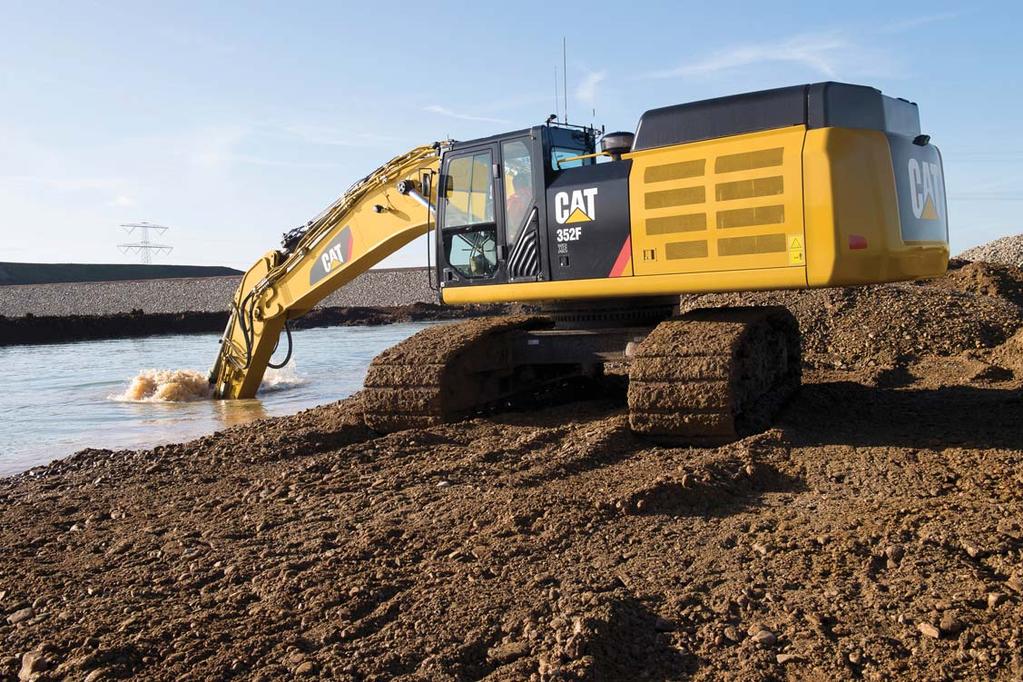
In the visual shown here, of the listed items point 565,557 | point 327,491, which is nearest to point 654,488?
point 565,557

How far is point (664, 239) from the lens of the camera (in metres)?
7.07

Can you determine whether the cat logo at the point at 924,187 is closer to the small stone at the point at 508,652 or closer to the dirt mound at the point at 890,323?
the dirt mound at the point at 890,323

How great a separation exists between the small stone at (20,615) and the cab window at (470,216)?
4.67 metres

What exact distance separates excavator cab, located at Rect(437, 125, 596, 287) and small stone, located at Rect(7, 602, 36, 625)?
4.57m

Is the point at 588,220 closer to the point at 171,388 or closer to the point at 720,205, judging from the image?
the point at 720,205

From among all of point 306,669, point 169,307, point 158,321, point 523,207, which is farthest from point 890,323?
point 169,307

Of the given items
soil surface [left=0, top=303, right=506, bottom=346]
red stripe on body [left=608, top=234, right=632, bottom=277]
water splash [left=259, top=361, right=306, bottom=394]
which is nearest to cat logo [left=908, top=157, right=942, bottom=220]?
red stripe on body [left=608, top=234, right=632, bottom=277]

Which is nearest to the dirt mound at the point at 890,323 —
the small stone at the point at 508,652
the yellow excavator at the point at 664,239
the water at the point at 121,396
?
the yellow excavator at the point at 664,239

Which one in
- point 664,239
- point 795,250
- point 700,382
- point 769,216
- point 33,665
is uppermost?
point 769,216

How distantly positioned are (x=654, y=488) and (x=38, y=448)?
7.45 meters

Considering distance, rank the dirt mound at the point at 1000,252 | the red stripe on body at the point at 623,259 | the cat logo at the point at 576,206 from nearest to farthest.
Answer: the red stripe on body at the point at 623,259 → the cat logo at the point at 576,206 → the dirt mound at the point at 1000,252

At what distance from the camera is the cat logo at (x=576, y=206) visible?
741 cm

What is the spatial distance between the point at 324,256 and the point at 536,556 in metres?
6.46

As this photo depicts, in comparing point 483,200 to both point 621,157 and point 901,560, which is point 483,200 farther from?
point 901,560
